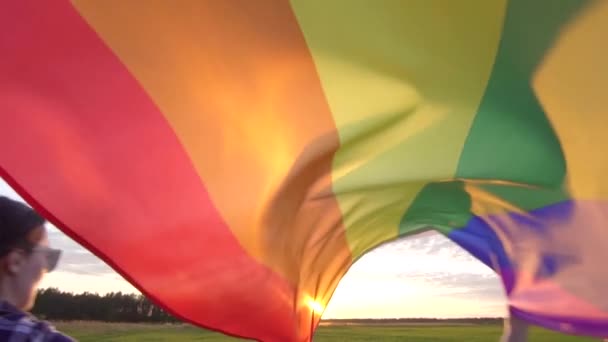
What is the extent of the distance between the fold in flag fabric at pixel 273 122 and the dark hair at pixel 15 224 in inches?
3.2

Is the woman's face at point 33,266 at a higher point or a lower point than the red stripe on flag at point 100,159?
lower

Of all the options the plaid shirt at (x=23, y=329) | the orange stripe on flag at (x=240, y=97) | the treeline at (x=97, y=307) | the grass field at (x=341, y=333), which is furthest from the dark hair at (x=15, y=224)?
the grass field at (x=341, y=333)

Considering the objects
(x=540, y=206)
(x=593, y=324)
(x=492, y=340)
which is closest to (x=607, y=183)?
(x=540, y=206)

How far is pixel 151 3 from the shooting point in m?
1.21

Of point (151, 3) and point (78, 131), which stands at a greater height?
point (151, 3)

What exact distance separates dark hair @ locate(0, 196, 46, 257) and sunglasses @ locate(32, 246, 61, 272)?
2 cm

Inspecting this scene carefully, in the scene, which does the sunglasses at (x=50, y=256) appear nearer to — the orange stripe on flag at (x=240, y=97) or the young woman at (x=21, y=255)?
the young woman at (x=21, y=255)

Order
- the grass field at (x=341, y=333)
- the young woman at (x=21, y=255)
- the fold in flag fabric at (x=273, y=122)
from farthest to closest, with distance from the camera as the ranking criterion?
the grass field at (x=341, y=333) → the young woman at (x=21, y=255) → the fold in flag fabric at (x=273, y=122)

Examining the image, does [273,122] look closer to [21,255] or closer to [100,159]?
[100,159]

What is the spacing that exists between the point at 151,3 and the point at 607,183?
92cm

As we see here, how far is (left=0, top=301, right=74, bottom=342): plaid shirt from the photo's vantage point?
128 cm

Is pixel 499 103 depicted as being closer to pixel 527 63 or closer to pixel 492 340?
pixel 527 63

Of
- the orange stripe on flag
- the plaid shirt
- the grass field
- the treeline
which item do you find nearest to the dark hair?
the plaid shirt

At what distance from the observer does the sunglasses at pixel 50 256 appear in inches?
56.3
